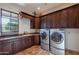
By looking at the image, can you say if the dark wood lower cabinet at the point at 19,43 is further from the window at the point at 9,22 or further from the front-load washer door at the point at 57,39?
the front-load washer door at the point at 57,39

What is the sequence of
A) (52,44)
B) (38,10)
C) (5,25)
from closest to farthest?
1. (5,25)
2. (38,10)
3. (52,44)

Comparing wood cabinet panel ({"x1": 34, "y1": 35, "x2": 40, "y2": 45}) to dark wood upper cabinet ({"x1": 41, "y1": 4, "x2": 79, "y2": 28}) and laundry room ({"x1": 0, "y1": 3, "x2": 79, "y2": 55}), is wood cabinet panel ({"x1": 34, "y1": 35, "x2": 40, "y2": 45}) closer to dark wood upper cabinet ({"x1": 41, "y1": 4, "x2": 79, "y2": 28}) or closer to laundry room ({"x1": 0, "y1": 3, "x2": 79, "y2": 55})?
laundry room ({"x1": 0, "y1": 3, "x2": 79, "y2": 55})

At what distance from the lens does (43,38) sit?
1.89 metres

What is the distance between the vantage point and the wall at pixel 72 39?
1595mm

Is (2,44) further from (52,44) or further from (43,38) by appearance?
(52,44)

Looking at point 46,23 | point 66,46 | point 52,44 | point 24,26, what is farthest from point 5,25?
point 66,46

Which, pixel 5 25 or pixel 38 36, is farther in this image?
pixel 38 36

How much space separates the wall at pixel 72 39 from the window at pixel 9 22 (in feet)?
3.48

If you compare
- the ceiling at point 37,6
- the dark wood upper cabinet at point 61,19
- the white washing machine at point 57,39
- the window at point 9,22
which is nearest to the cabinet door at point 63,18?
the dark wood upper cabinet at point 61,19

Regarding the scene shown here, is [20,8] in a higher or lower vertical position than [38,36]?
higher

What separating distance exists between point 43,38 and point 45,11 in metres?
0.59

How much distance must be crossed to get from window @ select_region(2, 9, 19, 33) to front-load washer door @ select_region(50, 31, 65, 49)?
75 centimetres

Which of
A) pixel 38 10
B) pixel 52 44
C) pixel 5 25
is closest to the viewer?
pixel 5 25

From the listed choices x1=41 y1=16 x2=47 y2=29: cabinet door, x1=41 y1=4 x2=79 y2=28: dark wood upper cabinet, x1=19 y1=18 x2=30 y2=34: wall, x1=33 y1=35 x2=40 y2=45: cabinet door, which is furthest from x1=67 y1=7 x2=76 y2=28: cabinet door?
x1=19 y1=18 x2=30 y2=34: wall
